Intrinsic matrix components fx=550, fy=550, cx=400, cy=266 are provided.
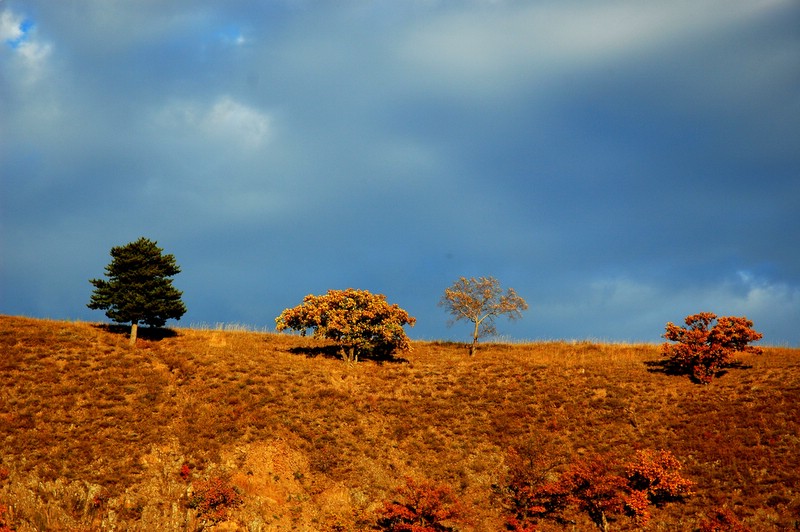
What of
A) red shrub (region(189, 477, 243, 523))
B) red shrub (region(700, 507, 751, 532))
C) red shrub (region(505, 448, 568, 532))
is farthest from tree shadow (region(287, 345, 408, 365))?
red shrub (region(700, 507, 751, 532))

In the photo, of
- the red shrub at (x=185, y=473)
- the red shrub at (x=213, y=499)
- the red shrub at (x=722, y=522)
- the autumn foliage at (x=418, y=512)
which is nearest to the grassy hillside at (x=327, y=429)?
the red shrub at (x=185, y=473)

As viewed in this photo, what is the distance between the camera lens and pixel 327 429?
3859 centimetres

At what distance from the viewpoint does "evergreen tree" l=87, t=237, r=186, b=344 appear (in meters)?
48.9

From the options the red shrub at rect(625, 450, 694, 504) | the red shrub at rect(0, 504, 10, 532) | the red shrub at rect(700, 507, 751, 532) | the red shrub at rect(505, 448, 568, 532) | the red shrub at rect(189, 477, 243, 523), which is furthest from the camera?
the red shrub at rect(505, 448, 568, 532)

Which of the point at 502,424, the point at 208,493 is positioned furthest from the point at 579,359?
the point at 208,493

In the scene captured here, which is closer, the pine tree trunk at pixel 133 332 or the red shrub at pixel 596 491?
the red shrub at pixel 596 491

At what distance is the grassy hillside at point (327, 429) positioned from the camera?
3012cm

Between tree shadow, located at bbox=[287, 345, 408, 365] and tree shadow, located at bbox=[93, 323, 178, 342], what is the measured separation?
12.6m

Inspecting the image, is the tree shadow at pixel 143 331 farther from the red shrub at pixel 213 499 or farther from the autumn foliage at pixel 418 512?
the autumn foliage at pixel 418 512

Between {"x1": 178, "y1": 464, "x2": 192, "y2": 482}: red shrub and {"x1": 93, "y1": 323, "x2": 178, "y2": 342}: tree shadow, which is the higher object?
{"x1": 93, "y1": 323, "x2": 178, "y2": 342}: tree shadow

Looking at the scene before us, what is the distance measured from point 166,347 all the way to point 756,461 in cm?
4614

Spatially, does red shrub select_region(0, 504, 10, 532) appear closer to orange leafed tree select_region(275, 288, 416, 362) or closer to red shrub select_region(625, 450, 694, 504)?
orange leafed tree select_region(275, 288, 416, 362)

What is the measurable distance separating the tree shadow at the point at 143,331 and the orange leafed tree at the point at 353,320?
38.9ft

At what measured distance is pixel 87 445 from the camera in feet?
108
